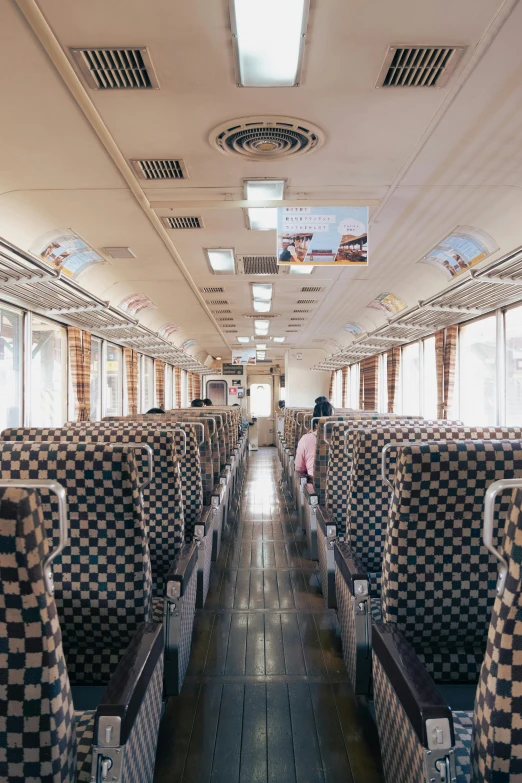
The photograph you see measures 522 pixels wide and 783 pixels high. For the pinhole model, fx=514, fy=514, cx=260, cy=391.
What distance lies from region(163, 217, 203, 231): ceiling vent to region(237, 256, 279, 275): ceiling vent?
1.25m

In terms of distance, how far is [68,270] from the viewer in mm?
5996

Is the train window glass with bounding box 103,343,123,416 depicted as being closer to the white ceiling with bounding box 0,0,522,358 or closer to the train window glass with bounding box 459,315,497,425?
the white ceiling with bounding box 0,0,522,358

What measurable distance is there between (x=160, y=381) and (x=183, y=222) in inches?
399

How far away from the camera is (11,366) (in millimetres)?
6652

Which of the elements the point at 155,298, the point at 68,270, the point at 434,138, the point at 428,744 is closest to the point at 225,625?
the point at 428,744

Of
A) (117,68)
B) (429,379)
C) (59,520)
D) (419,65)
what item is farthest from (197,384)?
(59,520)

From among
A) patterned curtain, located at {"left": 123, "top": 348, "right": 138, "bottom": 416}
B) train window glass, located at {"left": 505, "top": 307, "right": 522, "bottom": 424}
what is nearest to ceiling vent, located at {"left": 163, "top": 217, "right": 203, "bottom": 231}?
train window glass, located at {"left": 505, "top": 307, "right": 522, "bottom": 424}

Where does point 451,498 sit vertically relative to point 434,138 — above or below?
below

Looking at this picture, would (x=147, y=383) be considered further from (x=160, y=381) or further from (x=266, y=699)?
(x=266, y=699)

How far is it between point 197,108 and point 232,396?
15241 mm

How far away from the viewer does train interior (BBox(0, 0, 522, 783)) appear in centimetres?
128

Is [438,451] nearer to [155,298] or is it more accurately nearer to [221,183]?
[221,183]

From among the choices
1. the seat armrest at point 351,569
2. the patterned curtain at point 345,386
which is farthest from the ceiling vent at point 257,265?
the patterned curtain at point 345,386

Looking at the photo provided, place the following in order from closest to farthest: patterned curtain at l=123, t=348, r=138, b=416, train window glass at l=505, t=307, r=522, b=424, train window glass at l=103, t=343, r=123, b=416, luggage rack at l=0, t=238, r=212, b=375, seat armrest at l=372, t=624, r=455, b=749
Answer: seat armrest at l=372, t=624, r=455, b=749 < luggage rack at l=0, t=238, r=212, b=375 < train window glass at l=505, t=307, r=522, b=424 < train window glass at l=103, t=343, r=123, b=416 < patterned curtain at l=123, t=348, r=138, b=416
